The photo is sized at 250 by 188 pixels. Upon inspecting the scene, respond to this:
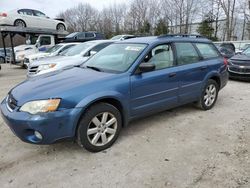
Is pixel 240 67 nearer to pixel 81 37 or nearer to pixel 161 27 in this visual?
pixel 81 37

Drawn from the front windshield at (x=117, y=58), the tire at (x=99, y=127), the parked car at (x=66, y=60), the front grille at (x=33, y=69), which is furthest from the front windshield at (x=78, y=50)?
the tire at (x=99, y=127)

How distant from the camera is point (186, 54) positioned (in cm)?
457

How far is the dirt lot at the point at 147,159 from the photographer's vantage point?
2.70m

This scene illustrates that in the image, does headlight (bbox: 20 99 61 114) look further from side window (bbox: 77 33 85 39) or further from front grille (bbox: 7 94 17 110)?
side window (bbox: 77 33 85 39)

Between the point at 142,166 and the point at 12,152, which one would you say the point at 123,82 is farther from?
the point at 12,152

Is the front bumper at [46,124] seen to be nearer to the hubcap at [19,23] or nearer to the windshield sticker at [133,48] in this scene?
the windshield sticker at [133,48]

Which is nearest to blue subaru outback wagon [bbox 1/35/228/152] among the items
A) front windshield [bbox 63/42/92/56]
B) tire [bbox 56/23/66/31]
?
front windshield [bbox 63/42/92/56]

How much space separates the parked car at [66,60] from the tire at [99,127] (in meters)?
4.21

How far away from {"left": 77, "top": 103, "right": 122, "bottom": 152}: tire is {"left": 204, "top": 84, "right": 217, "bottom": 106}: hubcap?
2444 millimetres

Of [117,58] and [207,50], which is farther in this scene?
[207,50]

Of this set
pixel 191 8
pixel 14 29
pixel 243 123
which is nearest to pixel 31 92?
pixel 243 123

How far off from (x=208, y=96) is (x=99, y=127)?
2898 millimetres

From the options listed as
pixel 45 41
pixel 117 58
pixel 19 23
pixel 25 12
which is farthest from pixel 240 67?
pixel 25 12

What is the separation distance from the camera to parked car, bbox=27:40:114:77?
24.5 ft
